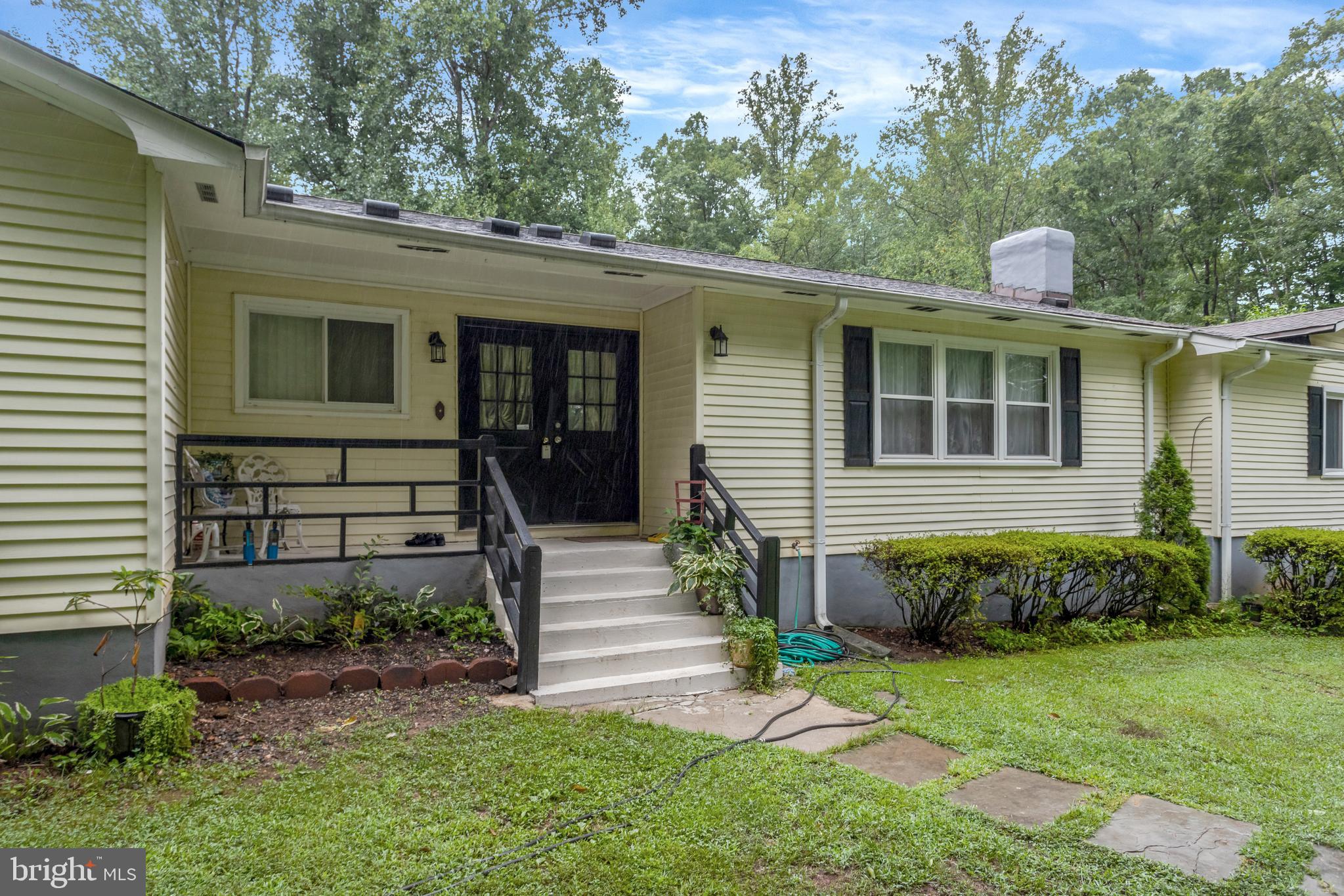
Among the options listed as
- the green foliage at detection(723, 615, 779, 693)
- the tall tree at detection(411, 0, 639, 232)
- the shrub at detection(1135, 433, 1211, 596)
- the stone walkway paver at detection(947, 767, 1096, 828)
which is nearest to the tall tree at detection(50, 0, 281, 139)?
the tall tree at detection(411, 0, 639, 232)

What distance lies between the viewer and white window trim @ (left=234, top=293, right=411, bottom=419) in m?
5.86

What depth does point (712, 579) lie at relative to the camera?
5.53m

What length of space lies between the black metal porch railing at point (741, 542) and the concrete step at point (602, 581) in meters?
0.54

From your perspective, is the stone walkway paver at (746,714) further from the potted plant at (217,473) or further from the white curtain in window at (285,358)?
the white curtain in window at (285,358)

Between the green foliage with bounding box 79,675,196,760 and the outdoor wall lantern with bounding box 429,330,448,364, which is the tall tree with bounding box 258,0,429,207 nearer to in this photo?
the outdoor wall lantern with bounding box 429,330,448,364

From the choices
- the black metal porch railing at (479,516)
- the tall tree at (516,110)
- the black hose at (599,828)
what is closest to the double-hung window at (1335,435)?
the black hose at (599,828)

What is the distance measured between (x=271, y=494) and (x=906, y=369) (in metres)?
5.81

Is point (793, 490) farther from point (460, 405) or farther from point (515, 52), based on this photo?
point (515, 52)

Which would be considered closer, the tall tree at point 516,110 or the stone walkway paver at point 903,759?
the stone walkway paver at point 903,759

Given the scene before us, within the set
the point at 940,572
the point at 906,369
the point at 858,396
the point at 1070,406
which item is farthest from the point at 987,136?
the point at 940,572

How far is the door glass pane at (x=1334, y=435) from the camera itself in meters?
10.6

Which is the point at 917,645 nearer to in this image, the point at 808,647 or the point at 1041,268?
the point at 808,647

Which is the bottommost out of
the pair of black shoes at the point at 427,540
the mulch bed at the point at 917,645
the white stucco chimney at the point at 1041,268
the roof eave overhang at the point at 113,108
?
the mulch bed at the point at 917,645

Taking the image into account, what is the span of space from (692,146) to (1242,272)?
1556 cm
